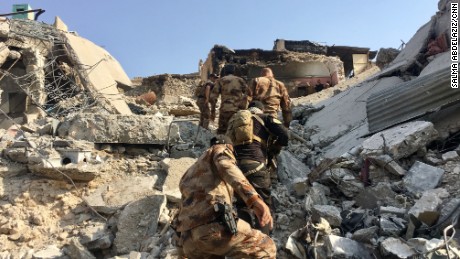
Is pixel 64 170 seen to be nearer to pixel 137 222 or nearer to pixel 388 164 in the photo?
pixel 137 222

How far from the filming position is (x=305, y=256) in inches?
124

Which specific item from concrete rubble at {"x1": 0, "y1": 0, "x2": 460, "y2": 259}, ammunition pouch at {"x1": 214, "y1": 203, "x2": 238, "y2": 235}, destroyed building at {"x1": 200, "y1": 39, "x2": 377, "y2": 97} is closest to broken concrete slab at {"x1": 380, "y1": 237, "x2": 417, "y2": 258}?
concrete rubble at {"x1": 0, "y1": 0, "x2": 460, "y2": 259}

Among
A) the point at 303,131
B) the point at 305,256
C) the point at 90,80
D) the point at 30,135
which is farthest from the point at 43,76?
the point at 305,256

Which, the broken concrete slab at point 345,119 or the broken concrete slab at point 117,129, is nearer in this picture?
Answer: the broken concrete slab at point 117,129

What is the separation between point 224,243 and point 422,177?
2.34 m

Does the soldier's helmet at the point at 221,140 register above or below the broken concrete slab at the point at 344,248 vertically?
above

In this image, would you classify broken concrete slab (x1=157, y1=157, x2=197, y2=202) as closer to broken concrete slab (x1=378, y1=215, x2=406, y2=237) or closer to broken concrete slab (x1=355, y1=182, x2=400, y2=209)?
broken concrete slab (x1=355, y1=182, x2=400, y2=209)

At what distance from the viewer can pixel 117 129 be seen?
5.23 m

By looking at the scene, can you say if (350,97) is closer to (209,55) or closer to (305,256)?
(305,256)

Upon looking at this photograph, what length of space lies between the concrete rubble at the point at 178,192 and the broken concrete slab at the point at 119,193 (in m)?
0.01

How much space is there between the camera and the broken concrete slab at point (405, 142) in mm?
4293

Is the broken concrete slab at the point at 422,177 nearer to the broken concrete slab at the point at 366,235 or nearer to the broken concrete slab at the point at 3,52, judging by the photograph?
the broken concrete slab at the point at 366,235

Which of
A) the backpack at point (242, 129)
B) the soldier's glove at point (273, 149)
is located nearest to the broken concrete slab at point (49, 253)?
the backpack at point (242, 129)

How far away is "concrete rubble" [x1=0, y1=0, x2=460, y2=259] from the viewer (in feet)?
10.6
